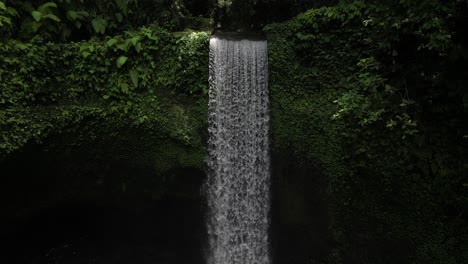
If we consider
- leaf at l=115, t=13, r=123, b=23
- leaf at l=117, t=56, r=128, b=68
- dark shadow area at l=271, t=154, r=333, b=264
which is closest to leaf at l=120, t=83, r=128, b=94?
leaf at l=117, t=56, r=128, b=68

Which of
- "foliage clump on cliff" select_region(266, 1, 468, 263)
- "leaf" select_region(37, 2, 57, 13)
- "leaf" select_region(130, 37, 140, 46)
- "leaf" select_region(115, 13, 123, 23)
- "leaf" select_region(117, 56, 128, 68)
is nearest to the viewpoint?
"foliage clump on cliff" select_region(266, 1, 468, 263)

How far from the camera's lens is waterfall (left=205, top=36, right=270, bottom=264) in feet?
25.7

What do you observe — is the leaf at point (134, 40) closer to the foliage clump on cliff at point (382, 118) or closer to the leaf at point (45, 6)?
the leaf at point (45, 6)

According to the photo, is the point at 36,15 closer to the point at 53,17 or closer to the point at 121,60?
the point at 53,17

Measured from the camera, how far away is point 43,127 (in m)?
7.06

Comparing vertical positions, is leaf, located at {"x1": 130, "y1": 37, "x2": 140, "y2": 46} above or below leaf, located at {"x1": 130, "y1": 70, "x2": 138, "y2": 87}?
above

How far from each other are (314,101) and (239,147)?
1961 millimetres

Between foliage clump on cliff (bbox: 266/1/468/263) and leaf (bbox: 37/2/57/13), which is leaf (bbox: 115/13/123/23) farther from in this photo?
foliage clump on cliff (bbox: 266/1/468/263)

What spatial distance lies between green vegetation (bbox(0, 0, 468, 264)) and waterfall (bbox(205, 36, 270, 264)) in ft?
0.89

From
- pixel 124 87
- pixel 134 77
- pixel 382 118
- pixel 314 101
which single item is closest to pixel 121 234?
pixel 124 87

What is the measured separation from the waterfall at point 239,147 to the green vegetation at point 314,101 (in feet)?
0.89

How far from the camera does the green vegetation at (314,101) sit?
6.04 metres

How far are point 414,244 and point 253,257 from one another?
351cm

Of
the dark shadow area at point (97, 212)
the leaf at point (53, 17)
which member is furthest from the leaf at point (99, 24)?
the dark shadow area at point (97, 212)
